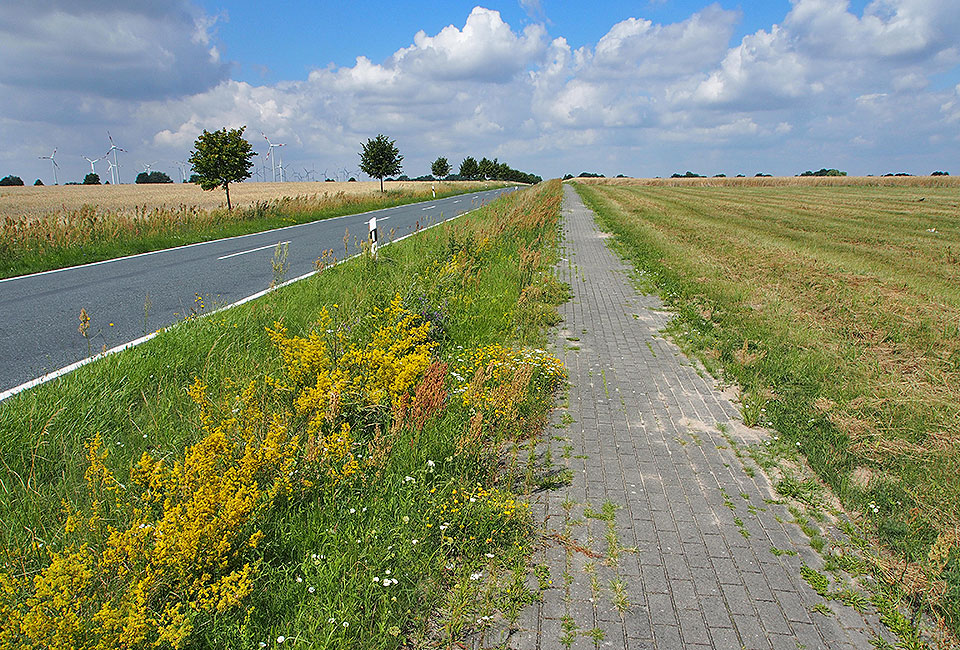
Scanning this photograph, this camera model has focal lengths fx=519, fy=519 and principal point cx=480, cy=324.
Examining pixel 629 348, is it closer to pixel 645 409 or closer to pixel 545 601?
pixel 645 409

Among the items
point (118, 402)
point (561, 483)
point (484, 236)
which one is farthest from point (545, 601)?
point (484, 236)

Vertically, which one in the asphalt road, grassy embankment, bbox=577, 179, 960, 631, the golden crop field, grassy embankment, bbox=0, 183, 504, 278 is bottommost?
grassy embankment, bbox=577, 179, 960, 631

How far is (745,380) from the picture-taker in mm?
5906

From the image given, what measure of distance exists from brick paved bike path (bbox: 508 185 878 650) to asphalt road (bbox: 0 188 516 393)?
16.4 feet

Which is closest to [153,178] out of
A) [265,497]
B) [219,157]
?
[219,157]

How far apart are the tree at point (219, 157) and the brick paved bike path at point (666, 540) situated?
20148 millimetres

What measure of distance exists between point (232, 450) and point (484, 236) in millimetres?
10049

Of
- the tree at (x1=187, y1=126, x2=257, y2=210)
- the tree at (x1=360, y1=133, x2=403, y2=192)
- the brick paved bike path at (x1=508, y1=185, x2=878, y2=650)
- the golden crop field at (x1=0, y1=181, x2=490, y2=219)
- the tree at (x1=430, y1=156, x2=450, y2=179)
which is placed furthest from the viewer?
the tree at (x1=430, y1=156, x2=450, y2=179)

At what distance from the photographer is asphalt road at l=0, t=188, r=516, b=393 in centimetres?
568

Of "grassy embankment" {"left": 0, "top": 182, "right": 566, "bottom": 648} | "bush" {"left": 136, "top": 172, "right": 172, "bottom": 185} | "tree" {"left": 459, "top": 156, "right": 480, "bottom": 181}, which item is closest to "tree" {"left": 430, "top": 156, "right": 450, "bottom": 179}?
"tree" {"left": 459, "top": 156, "right": 480, "bottom": 181}

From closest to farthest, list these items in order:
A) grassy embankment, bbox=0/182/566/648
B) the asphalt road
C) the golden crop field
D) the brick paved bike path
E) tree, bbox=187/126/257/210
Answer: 1. grassy embankment, bbox=0/182/566/648
2. the brick paved bike path
3. the asphalt road
4. tree, bbox=187/126/257/210
5. the golden crop field

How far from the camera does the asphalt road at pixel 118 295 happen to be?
5676mm

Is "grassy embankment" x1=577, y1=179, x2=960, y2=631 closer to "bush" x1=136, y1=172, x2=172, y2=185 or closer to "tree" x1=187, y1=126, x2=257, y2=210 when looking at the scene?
"tree" x1=187, y1=126, x2=257, y2=210

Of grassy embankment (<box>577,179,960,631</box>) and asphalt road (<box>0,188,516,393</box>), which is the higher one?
asphalt road (<box>0,188,516,393</box>)
